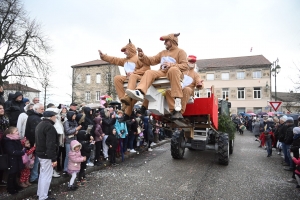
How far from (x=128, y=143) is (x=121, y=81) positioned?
4890 mm

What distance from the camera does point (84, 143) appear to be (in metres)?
Result: 5.14

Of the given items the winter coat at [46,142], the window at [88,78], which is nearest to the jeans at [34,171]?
the winter coat at [46,142]

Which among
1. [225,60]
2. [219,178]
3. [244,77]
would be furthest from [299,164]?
[225,60]

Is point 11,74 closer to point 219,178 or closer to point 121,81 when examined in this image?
point 121,81

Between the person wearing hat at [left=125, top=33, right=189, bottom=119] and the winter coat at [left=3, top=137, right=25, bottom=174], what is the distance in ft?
7.73

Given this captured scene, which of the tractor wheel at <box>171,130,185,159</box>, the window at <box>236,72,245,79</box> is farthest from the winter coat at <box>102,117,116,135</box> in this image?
the window at <box>236,72,245,79</box>

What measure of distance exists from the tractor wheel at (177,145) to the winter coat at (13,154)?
4683 mm

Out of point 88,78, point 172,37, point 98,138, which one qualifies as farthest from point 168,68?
point 88,78

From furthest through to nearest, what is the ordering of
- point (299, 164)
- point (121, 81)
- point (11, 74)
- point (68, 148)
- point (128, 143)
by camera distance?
point (11, 74) < point (128, 143) < point (68, 148) < point (299, 164) < point (121, 81)

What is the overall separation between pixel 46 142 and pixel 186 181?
3389 mm

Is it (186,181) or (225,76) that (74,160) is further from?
(225,76)

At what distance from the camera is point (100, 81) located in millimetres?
35375

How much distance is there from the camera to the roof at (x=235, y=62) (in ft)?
114

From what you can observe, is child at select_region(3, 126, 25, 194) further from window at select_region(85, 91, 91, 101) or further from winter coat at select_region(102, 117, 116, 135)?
window at select_region(85, 91, 91, 101)
